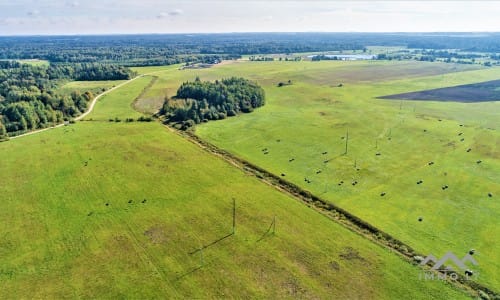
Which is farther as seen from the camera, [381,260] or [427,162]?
[427,162]

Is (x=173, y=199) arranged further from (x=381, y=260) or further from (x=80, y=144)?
(x=80, y=144)

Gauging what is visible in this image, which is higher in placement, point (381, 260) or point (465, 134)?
point (465, 134)

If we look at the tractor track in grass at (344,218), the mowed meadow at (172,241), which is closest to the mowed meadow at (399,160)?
the tractor track in grass at (344,218)

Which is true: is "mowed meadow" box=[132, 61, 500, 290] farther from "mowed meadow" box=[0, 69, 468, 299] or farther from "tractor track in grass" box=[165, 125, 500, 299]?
"mowed meadow" box=[0, 69, 468, 299]

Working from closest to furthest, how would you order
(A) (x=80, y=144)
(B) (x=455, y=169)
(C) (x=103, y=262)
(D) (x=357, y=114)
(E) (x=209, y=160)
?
(C) (x=103, y=262)
(B) (x=455, y=169)
(E) (x=209, y=160)
(A) (x=80, y=144)
(D) (x=357, y=114)

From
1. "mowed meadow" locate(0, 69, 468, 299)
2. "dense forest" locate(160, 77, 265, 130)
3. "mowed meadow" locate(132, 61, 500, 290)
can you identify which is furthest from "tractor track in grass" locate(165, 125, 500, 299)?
"dense forest" locate(160, 77, 265, 130)

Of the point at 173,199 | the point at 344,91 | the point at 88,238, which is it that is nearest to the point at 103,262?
the point at 88,238

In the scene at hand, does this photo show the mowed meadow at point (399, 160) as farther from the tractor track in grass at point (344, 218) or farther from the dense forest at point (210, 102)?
the dense forest at point (210, 102)

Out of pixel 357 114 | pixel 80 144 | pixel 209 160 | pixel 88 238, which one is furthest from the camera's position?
pixel 357 114
